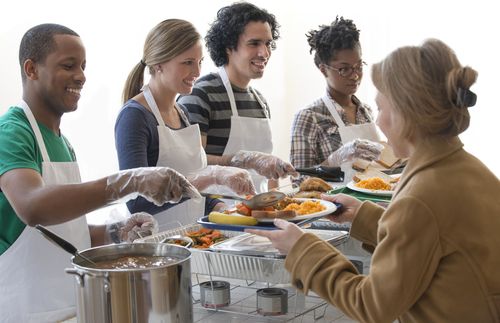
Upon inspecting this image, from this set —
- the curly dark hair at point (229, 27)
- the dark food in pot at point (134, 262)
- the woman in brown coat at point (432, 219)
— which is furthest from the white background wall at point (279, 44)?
the woman in brown coat at point (432, 219)

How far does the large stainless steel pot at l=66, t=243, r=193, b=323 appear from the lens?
4.22 ft

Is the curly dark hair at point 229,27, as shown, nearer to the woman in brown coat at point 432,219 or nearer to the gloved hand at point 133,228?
the gloved hand at point 133,228

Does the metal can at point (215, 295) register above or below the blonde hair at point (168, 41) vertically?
below

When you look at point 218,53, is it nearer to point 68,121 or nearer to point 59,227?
point 68,121

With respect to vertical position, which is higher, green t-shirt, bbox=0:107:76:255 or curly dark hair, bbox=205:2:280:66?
curly dark hair, bbox=205:2:280:66

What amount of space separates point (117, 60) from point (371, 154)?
1.51 meters

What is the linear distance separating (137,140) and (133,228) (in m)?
0.52

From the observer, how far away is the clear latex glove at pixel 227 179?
2492 millimetres

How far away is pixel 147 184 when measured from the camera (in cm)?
183

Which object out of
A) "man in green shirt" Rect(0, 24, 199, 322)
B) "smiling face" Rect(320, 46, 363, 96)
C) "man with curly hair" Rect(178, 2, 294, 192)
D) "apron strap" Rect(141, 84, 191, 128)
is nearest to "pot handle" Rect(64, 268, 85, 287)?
"man in green shirt" Rect(0, 24, 199, 322)

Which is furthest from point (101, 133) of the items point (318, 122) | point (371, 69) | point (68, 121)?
point (371, 69)

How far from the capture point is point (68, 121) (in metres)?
3.41

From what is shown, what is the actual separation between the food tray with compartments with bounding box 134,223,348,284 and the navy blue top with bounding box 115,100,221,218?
789 mm

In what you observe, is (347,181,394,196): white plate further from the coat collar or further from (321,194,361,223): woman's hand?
the coat collar
